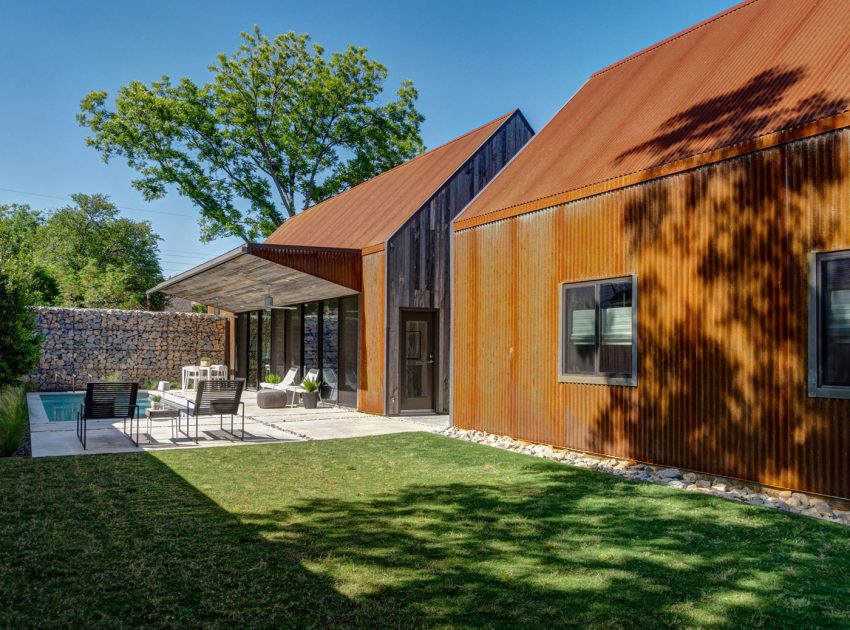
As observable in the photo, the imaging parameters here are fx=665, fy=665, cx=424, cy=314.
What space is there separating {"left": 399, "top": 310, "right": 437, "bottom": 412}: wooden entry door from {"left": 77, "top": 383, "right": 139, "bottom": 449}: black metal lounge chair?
5.12 m

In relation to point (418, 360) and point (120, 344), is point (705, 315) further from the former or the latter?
point (120, 344)

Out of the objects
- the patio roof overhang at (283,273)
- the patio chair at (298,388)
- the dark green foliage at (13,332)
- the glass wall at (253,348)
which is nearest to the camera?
Result: the dark green foliage at (13,332)

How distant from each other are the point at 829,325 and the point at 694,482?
2017mm

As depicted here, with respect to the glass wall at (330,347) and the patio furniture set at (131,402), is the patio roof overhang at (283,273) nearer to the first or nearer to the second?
the glass wall at (330,347)

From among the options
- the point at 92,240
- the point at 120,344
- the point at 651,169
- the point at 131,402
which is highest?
the point at 92,240

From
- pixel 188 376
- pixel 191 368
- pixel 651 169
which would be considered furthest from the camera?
pixel 188 376

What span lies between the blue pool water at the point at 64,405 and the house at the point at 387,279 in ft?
12.3

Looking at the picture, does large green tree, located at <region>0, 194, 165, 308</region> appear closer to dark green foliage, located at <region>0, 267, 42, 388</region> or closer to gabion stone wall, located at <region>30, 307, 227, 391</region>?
gabion stone wall, located at <region>30, 307, 227, 391</region>

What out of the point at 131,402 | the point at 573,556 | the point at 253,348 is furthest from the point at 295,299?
the point at 573,556

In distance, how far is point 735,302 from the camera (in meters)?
6.26

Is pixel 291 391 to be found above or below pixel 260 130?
below

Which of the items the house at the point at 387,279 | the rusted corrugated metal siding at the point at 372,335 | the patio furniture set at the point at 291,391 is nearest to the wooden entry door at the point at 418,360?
the house at the point at 387,279

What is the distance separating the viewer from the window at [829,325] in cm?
544

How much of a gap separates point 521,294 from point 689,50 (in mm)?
4241
